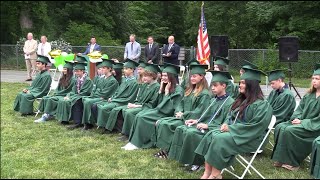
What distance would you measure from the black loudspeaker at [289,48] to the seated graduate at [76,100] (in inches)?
220

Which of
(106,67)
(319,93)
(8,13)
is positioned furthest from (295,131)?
(8,13)

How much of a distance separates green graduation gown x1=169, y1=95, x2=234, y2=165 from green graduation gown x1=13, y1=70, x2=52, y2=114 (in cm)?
576

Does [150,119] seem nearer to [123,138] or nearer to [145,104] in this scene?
[145,104]

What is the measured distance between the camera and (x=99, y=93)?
10.3 metres

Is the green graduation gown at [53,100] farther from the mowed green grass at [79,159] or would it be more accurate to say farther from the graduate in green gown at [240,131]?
the graduate in green gown at [240,131]

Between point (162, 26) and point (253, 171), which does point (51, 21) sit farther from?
point (253, 171)

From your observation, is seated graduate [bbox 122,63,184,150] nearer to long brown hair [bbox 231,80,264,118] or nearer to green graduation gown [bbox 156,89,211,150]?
green graduation gown [bbox 156,89,211,150]

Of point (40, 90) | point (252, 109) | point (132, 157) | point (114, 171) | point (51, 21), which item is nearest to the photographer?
point (252, 109)

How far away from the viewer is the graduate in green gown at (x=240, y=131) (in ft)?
20.0

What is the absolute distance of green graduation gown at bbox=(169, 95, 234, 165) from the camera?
266 inches

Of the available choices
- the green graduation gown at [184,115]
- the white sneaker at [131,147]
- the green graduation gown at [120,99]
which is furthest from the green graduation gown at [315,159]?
the green graduation gown at [120,99]

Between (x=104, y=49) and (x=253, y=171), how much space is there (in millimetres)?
16808

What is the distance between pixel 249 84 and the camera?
6.60 m

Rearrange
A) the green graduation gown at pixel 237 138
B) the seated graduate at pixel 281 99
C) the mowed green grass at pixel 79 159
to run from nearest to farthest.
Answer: the green graduation gown at pixel 237 138, the mowed green grass at pixel 79 159, the seated graduate at pixel 281 99
